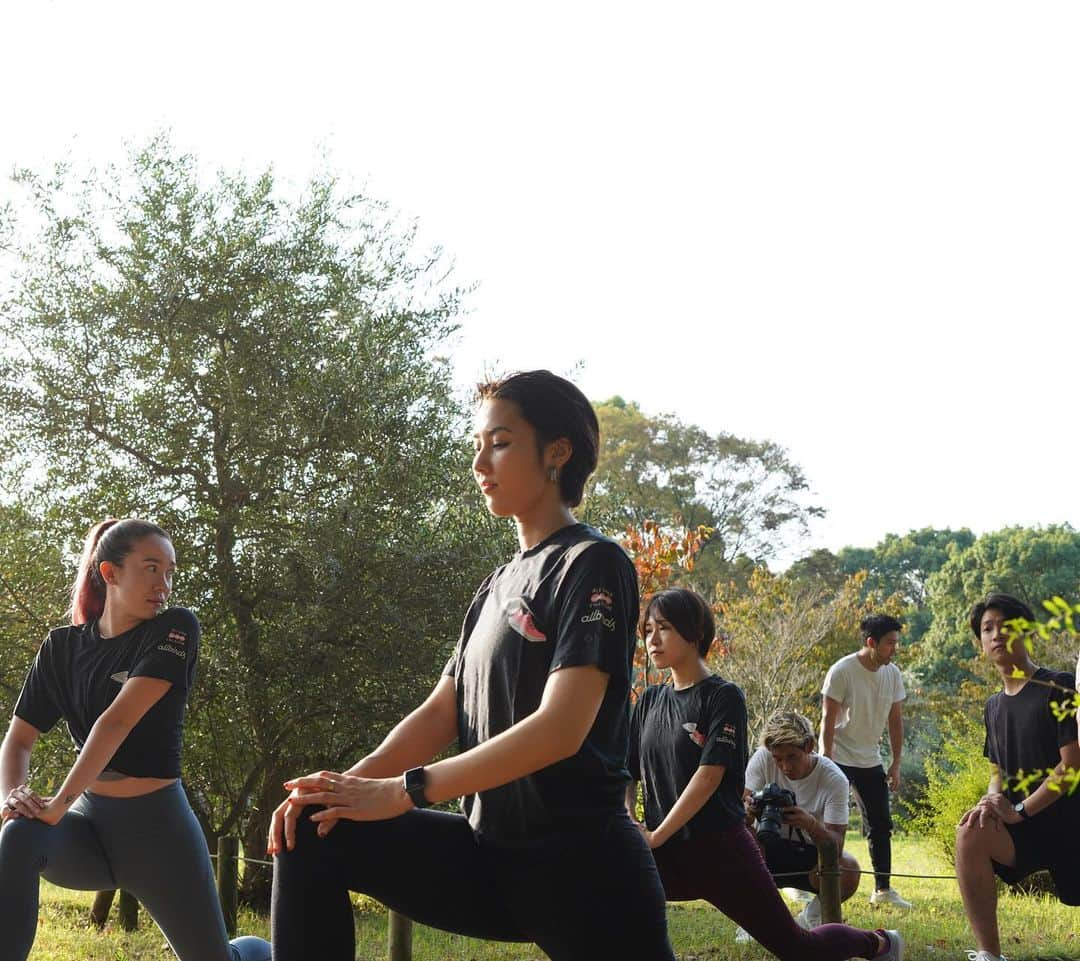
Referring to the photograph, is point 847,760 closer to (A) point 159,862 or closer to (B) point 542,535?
(A) point 159,862

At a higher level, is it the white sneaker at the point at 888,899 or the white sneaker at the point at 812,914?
the white sneaker at the point at 812,914

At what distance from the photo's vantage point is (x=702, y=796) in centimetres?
548

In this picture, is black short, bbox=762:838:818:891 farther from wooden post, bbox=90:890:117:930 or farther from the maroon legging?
wooden post, bbox=90:890:117:930

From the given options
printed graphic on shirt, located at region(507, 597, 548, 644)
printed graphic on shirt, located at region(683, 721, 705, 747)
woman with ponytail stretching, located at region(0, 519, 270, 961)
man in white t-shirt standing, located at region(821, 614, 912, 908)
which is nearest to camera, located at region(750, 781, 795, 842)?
printed graphic on shirt, located at region(683, 721, 705, 747)

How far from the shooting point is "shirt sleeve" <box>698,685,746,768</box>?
220 inches

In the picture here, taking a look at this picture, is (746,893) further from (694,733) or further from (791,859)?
(791,859)

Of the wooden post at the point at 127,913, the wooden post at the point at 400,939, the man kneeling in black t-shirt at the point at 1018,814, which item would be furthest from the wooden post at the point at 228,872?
the man kneeling in black t-shirt at the point at 1018,814

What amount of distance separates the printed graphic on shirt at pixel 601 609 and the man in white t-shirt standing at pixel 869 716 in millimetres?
7452

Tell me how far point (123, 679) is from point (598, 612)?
2.63 m

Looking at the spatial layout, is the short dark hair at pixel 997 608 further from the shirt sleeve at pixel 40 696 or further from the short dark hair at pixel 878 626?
the shirt sleeve at pixel 40 696

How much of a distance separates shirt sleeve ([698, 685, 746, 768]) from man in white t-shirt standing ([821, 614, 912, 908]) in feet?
14.3

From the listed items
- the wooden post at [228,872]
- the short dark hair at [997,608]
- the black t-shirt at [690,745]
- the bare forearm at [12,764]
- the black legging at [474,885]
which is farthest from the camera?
the wooden post at [228,872]

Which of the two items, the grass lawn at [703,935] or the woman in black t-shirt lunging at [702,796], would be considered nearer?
the woman in black t-shirt lunging at [702,796]

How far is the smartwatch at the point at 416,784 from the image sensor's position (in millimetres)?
2650
